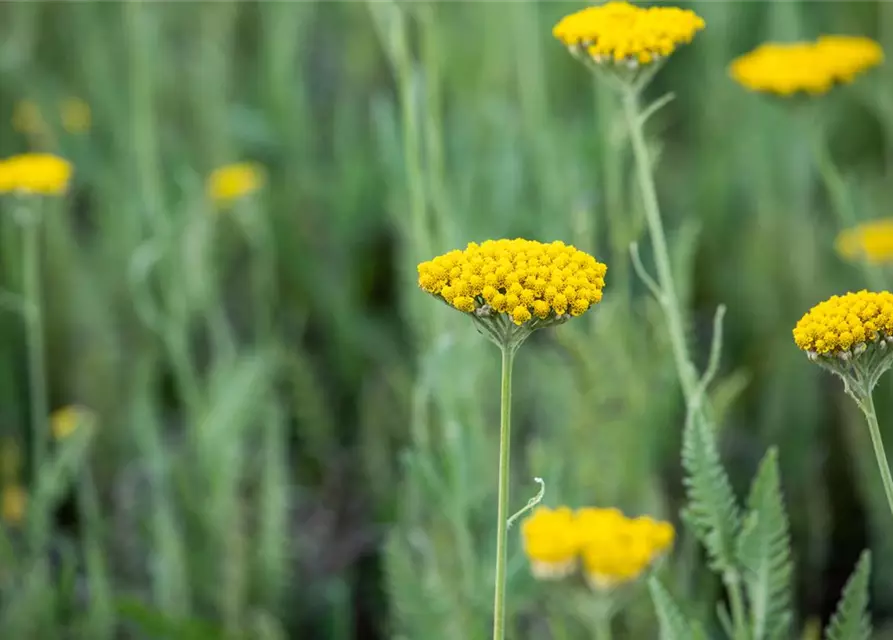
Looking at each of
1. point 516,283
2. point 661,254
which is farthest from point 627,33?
point 516,283

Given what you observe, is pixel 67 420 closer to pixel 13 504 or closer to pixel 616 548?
pixel 13 504

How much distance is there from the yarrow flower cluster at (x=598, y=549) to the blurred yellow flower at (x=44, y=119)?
1.43 meters

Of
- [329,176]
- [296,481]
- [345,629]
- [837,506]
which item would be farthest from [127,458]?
[837,506]

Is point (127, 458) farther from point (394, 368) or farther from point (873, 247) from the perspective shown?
point (873, 247)

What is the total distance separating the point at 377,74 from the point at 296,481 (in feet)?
3.30

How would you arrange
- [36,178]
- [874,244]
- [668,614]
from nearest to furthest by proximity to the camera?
[668,614]
[36,178]
[874,244]

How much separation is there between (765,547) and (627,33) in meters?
0.37

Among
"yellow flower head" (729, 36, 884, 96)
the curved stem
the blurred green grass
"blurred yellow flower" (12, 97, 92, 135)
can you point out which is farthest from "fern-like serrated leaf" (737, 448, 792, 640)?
"blurred yellow flower" (12, 97, 92, 135)

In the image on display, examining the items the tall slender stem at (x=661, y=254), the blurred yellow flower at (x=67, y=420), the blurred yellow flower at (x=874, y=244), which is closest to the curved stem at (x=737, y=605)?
the tall slender stem at (x=661, y=254)

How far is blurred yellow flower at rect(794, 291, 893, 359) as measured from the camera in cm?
61

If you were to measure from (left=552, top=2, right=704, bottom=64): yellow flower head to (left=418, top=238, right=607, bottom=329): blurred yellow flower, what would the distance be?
22 cm

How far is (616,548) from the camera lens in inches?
25.8

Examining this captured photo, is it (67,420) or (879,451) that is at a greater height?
(879,451)

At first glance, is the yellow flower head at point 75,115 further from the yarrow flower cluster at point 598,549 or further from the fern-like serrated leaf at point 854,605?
the fern-like serrated leaf at point 854,605
